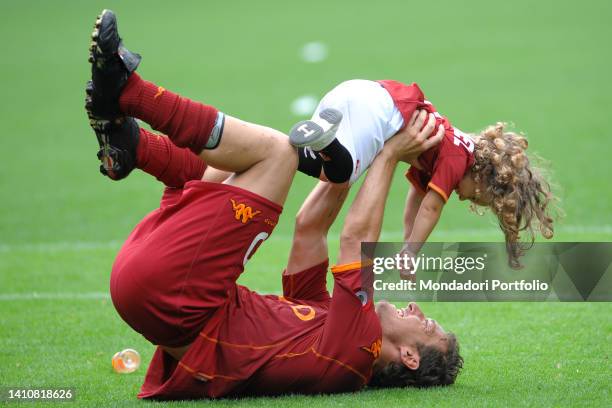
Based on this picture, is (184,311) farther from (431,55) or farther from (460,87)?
(431,55)

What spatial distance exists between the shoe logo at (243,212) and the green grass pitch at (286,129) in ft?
3.11

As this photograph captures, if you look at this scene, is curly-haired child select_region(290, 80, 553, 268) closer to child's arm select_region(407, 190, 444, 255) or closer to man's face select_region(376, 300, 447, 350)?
child's arm select_region(407, 190, 444, 255)

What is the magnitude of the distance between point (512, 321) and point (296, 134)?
2816mm

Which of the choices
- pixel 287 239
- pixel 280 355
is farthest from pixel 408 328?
pixel 287 239

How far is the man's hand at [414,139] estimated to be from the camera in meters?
6.02

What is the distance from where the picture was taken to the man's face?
5.66 meters

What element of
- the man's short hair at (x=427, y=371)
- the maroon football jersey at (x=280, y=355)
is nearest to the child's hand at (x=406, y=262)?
the man's short hair at (x=427, y=371)

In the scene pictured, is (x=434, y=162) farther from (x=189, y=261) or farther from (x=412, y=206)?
(x=189, y=261)

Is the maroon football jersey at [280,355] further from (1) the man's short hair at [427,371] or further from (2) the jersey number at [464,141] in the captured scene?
(2) the jersey number at [464,141]

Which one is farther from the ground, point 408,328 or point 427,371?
point 408,328

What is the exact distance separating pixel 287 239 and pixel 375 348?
556 cm

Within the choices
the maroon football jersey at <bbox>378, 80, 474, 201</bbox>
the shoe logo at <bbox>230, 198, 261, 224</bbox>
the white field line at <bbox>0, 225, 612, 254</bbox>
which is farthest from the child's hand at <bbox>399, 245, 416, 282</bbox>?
the white field line at <bbox>0, 225, 612, 254</bbox>

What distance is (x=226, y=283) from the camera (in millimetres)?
5363

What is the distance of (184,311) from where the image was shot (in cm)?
523
